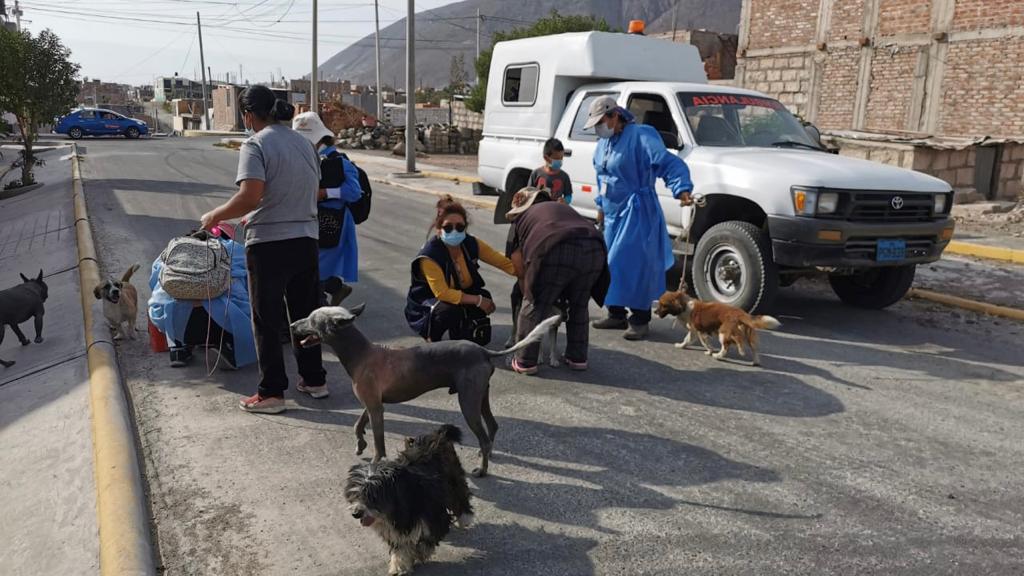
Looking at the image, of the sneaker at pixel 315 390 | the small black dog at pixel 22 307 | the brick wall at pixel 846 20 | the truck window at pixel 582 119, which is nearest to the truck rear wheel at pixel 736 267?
the truck window at pixel 582 119

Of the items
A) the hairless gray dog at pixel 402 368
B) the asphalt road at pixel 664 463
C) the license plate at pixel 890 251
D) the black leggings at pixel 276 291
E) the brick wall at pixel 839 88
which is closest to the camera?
the asphalt road at pixel 664 463

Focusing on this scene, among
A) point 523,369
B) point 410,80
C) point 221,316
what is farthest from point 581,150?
point 410,80

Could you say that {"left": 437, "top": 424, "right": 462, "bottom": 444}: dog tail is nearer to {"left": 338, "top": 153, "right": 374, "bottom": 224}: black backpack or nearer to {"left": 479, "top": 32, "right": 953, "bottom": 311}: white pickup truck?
{"left": 338, "top": 153, "right": 374, "bottom": 224}: black backpack

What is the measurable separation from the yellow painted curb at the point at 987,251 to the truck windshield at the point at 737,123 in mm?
3728

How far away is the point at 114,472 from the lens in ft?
12.1

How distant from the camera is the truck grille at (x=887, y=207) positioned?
21.1ft

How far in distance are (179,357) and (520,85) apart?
6983 mm

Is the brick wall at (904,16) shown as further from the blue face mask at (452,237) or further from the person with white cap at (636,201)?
the blue face mask at (452,237)

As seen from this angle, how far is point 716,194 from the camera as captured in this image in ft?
23.5

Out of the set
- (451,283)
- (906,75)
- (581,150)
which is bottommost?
(451,283)

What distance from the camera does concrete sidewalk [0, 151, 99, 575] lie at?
3.28 metres

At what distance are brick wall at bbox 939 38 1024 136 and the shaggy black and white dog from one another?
796 inches

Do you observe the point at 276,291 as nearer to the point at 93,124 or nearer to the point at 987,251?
the point at 987,251

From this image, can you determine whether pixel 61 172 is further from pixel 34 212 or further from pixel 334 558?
pixel 334 558
